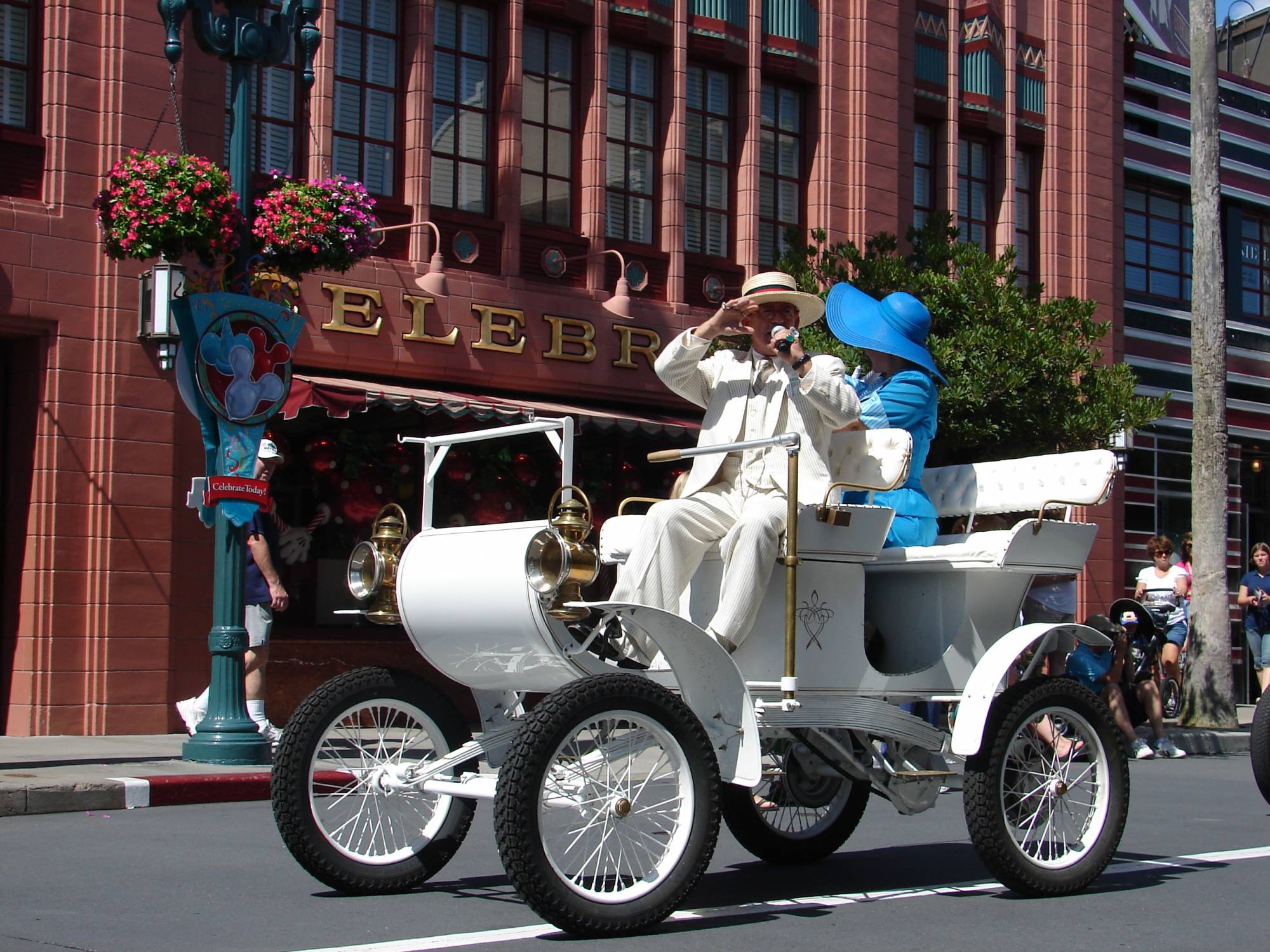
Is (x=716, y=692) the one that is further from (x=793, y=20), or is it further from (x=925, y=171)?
(x=925, y=171)

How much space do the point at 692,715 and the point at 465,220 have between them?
10949 millimetres

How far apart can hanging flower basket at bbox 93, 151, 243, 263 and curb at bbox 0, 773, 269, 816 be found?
349 centimetres

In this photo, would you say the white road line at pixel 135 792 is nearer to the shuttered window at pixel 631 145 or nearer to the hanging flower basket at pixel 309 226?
the hanging flower basket at pixel 309 226

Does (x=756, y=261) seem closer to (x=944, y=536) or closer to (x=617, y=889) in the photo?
(x=944, y=536)

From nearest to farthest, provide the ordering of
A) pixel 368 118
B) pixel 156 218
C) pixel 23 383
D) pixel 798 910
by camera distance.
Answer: pixel 798 910 → pixel 156 218 → pixel 23 383 → pixel 368 118

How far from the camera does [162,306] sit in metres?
11.8

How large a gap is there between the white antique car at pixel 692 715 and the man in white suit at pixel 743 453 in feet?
0.45

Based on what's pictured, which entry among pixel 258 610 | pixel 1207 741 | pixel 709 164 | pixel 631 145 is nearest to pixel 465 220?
pixel 631 145

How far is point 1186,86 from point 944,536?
60.1ft

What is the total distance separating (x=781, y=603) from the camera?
614cm

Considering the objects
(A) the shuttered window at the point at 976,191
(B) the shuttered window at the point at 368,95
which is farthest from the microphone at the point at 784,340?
(A) the shuttered window at the point at 976,191

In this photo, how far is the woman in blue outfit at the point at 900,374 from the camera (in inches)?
277

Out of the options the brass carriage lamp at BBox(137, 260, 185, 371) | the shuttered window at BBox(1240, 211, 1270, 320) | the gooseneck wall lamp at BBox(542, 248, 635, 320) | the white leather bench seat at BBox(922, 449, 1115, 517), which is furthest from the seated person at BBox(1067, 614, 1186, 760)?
the shuttered window at BBox(1240, 211, 1270, 320)

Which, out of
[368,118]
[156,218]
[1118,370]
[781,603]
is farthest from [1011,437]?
[781,603]
